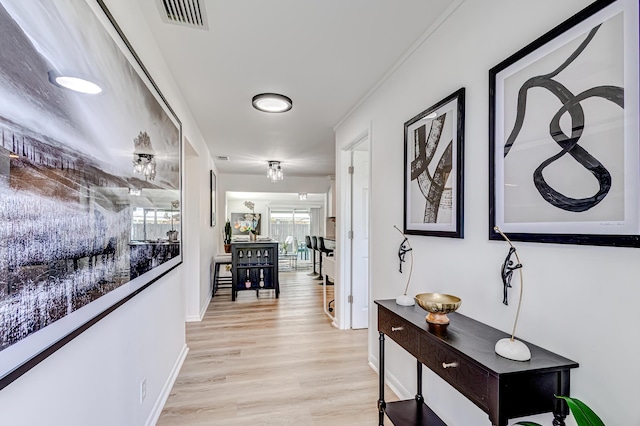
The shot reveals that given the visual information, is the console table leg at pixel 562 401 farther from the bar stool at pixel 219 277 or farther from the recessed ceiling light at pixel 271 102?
the bar stool at pixel 219 277

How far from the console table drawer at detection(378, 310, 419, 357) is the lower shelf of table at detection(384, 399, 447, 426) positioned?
1.53ft

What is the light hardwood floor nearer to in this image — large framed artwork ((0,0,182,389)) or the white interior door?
the white interior door

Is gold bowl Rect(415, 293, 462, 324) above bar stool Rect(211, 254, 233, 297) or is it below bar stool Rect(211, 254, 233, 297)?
above

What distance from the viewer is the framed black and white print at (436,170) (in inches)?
66.3

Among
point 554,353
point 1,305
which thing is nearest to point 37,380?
point 1,305

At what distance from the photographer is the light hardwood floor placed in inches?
83.4

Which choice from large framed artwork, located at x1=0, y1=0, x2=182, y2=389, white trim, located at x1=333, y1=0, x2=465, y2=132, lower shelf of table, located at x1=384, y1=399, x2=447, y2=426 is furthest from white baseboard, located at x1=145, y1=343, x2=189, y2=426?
white trim, located at x1=333, y1=0, x2=465, y2=132

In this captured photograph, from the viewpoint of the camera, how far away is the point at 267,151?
16.2 ft

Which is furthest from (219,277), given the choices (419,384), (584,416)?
(584,416)

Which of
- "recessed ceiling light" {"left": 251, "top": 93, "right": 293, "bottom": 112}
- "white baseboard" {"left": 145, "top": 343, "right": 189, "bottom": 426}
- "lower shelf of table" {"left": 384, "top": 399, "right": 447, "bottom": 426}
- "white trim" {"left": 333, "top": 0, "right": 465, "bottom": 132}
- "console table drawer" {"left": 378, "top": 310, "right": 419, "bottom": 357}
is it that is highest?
"white trim" {"left": 333, "top": 0, "right": 465, "bottom": 132}

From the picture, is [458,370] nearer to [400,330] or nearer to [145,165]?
[400,330]

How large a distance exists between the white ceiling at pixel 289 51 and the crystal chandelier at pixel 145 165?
768 mm

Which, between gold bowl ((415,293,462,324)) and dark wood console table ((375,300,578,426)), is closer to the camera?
dark wood console table ((375,300,578,426))

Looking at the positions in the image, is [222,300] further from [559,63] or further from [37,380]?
[559,63]
